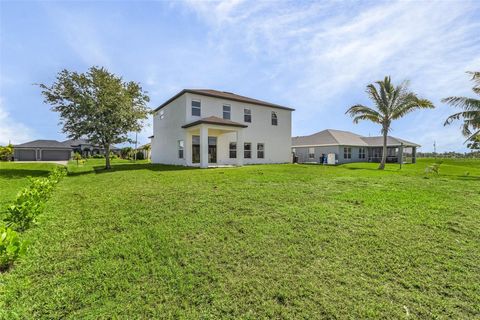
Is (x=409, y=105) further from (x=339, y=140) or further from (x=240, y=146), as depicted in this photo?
(x=240, y=146)

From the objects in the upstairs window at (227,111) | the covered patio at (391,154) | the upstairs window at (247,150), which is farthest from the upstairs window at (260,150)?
the covered patio at (391,154)

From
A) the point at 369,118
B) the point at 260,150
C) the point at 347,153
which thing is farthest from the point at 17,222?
the point at 347,153

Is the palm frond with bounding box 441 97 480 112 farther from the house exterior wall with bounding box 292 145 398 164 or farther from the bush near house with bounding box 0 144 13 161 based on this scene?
the bush near house with bounding box 0 144 13 161

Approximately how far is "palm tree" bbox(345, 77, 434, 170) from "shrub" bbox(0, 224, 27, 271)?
2526 centimetres

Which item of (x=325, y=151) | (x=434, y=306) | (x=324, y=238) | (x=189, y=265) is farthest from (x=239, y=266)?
(x=325, y=151)

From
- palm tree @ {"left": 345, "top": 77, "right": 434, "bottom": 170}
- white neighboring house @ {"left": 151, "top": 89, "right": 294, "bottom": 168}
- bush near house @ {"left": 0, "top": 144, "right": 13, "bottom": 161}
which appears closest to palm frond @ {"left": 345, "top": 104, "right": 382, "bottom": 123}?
palm tree @ {"left": 345, "top": 77, "right": 434, "bottom": 170}

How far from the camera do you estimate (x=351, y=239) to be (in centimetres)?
461

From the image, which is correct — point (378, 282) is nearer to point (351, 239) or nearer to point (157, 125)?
point (351, 239)

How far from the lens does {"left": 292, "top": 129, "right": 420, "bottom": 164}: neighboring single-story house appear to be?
32.8m

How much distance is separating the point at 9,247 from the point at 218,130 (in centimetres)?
1720

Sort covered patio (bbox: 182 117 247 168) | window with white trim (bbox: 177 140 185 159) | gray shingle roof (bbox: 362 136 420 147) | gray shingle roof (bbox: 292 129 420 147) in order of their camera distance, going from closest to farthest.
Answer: covered patio (bbox: 182 117 247 168) → window with white trim (bbox: 177 140 185 159) → gray shingle roof (bbox: 292 129 420 147) → gray shingle roof (bbox: 362 136 420 147)

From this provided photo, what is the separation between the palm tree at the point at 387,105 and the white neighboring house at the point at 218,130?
7.17m

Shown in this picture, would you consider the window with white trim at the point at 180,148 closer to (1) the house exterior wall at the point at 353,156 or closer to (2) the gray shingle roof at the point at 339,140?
(2) the gray shingle roof at the point at 339,140

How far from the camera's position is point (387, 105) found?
23.2 meters
